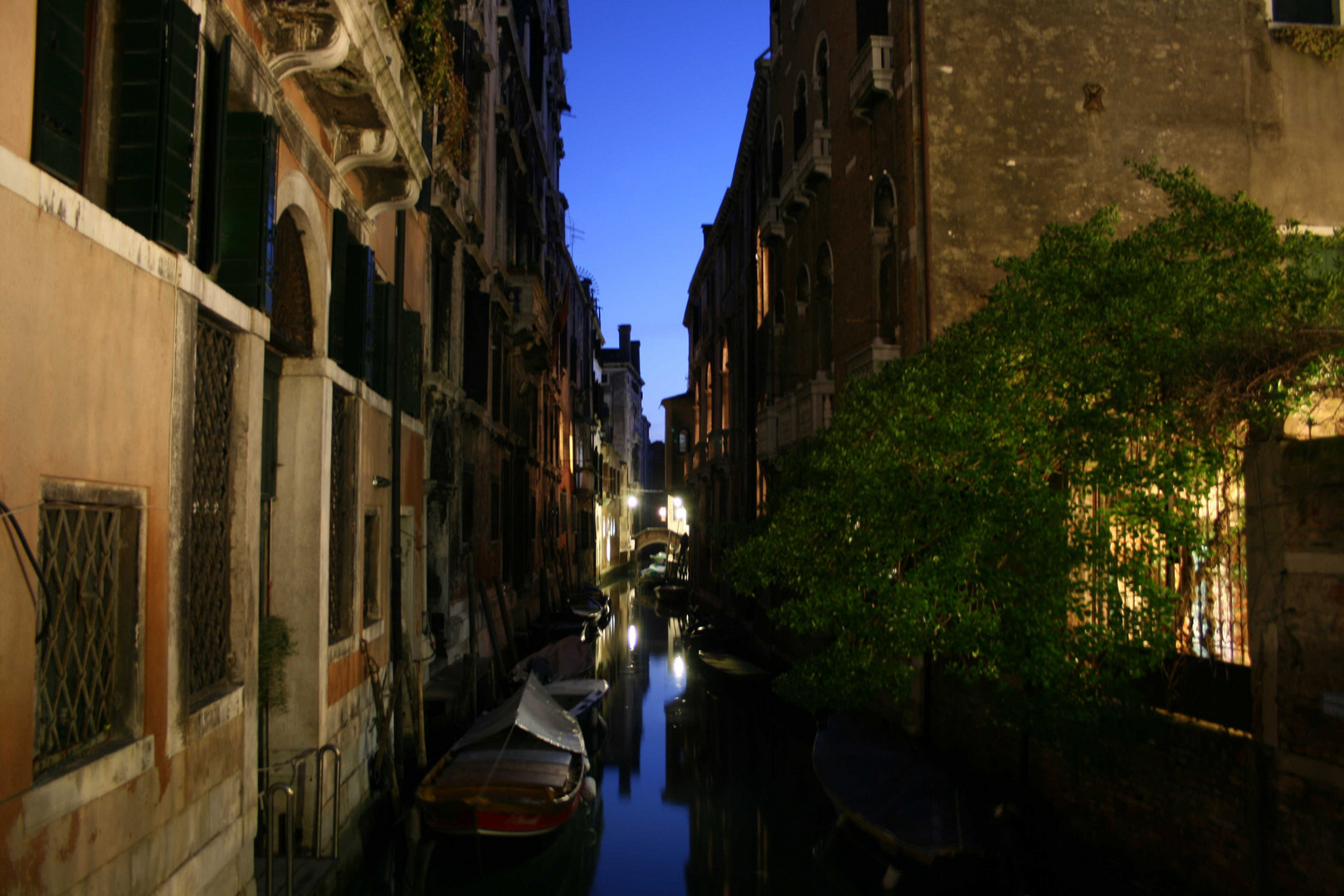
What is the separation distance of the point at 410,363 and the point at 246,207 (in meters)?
5.26

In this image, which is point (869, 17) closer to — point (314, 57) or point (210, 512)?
point (314, 57)

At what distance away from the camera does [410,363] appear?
10.9 metres

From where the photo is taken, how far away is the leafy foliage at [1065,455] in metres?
7.02

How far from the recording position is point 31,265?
3.53 m

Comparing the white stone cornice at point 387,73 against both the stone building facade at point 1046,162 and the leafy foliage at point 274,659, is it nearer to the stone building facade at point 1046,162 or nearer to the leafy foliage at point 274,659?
the leafy foliage at point 274,659

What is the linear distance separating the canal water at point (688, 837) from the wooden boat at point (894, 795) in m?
0.32

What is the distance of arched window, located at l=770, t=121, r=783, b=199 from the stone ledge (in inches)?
709

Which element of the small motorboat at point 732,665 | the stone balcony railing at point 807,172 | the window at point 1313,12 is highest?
the window at point 1313,12

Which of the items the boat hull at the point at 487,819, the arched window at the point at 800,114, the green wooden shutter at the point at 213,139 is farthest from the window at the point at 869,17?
the boat hull at the point at 487,819

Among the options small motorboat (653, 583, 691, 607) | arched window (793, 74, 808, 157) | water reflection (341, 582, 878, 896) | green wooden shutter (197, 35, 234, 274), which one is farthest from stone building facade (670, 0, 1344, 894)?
small motorboat (653, 583, 691, 607)

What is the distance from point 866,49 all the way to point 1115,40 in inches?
121

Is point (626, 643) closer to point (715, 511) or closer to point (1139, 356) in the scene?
point (715, 511)

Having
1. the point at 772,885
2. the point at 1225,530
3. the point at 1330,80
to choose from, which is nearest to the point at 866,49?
the point at 1330,80

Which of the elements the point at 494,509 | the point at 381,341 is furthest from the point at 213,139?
the point at 494,509
